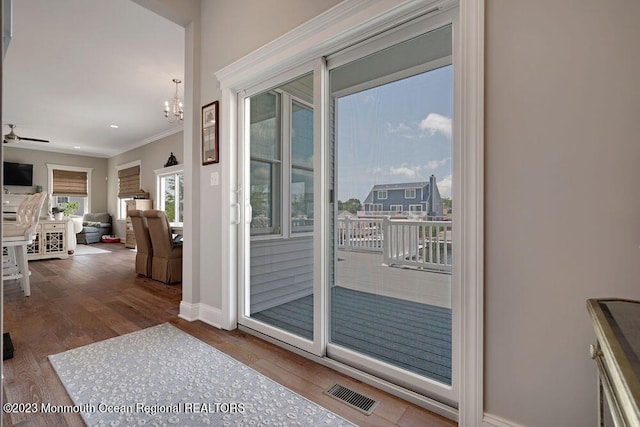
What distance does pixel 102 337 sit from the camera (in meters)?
2.28

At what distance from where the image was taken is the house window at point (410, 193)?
5.40ft

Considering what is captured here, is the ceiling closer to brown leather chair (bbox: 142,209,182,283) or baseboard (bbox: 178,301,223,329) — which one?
brown leather chair (bbox: 142,209,182,283)

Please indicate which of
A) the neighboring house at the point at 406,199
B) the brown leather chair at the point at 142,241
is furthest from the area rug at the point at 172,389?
the brown leather chair at the point at 142,241

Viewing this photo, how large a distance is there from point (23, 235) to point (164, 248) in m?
1.30

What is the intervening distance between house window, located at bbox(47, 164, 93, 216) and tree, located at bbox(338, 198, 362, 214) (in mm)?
9788

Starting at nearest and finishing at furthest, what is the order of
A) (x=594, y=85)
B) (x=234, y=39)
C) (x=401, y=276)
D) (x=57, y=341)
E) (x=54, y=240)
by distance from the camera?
(x=594, y=85) < (x=401, y=276) < (x=57, y=341) < (x=234, y=39) < (x=54, y=240)

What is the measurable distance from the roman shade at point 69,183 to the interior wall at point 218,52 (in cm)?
866

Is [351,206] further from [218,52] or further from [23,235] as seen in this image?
[23,235]

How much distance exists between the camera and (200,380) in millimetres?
1741

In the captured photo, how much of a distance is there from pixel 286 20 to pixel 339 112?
2.38 ft

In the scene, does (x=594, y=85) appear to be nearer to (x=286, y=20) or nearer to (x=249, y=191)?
(x=286, y=20)

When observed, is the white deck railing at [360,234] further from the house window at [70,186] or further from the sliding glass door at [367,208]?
the house window at [70,186]

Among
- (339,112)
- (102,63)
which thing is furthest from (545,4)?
(102,63)

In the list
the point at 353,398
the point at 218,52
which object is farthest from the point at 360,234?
the point at 218,52
